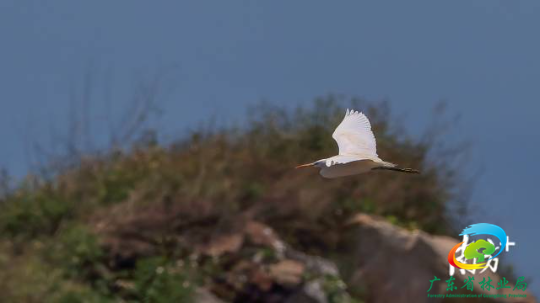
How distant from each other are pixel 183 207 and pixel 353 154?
1.72 metres

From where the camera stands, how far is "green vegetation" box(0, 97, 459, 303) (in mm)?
8984

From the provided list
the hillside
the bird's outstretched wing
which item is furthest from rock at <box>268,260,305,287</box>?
the bird's outstretched wing

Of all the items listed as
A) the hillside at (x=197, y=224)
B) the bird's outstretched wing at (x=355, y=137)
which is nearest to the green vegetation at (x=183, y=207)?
the hillside at (x=197, y=224)

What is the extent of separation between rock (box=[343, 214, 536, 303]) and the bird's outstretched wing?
1.04 meters

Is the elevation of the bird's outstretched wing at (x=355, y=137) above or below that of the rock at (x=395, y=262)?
above

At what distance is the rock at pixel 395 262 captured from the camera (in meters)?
9.64

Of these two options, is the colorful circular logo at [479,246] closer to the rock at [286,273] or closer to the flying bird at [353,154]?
the flying bird at [353,154]

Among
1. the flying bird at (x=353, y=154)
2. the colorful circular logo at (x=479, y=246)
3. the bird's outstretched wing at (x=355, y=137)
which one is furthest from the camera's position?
the colorful circular logo at (x=479, y=246)

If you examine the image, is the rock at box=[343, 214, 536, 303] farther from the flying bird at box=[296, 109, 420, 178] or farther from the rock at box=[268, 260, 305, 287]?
the flying bird at box=[296, 109, 420, 178]

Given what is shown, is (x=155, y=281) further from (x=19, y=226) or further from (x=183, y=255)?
(x=19, y=226)

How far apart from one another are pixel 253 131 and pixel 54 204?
2721 millimetres

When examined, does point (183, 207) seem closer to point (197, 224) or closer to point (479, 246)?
point (197, 224)

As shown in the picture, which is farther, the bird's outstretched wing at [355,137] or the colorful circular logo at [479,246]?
the colorful circular logo at [479,246]

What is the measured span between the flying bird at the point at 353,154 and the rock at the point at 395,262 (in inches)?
37.1
